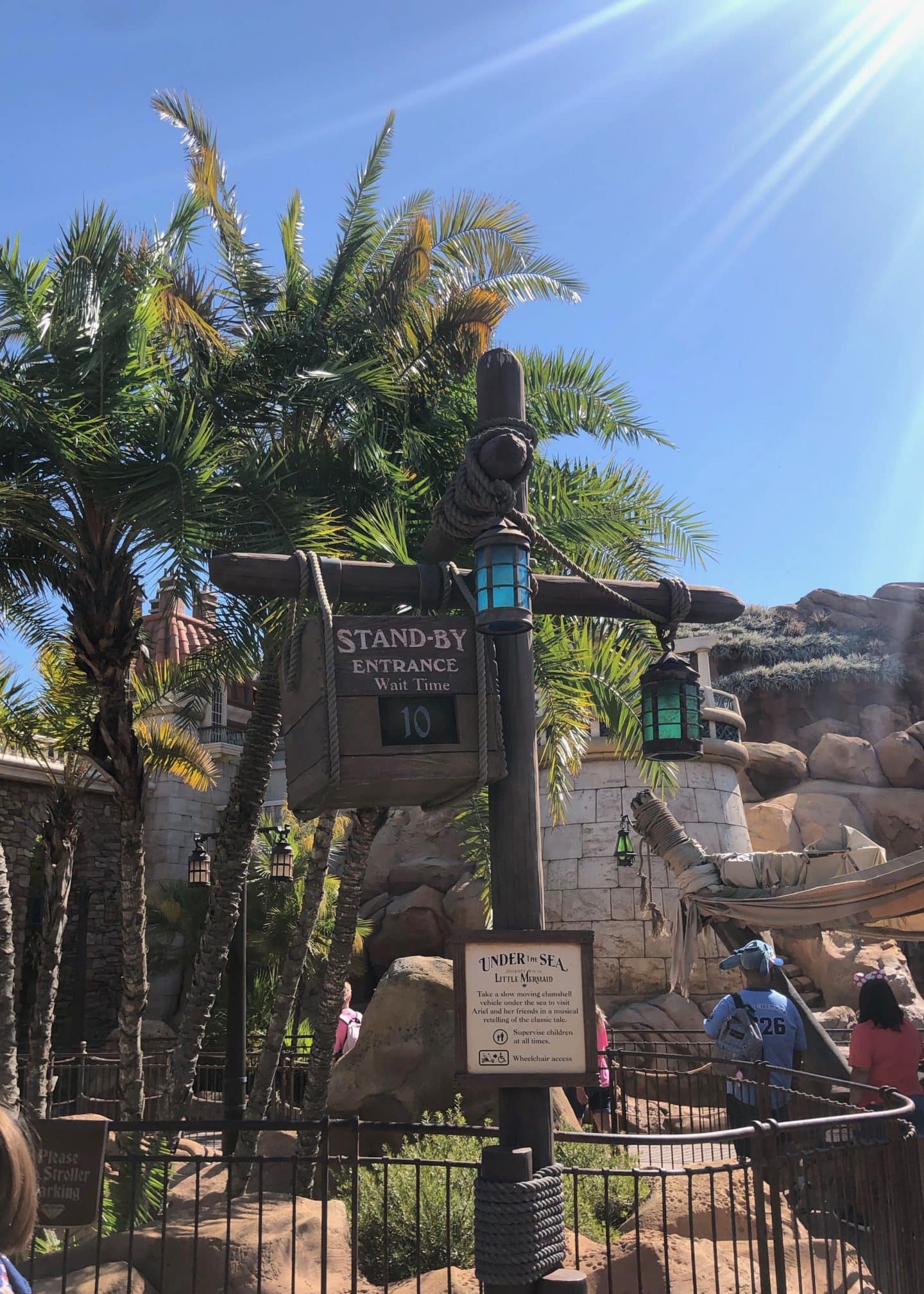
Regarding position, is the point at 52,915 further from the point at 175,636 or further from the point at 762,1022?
the point at 762,1022

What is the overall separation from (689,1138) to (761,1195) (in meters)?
0.40

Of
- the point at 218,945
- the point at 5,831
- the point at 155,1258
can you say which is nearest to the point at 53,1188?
the point at 155,1258

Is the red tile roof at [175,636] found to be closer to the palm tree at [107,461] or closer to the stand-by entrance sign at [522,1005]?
the palm tree at [107,461]

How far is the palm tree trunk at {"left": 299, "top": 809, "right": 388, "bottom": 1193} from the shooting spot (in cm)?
898

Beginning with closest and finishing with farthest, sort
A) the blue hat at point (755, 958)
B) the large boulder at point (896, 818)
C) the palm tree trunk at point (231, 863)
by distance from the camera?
the blue hat at point (755, 958)
the palm tree trunk at point (231, 863)
the large boulder at point (896, 818)

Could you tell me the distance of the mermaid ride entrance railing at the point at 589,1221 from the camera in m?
4.64

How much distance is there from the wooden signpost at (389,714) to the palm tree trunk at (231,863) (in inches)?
198

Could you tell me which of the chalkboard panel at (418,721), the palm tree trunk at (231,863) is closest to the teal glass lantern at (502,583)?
the chalkboard panel at (418,721)

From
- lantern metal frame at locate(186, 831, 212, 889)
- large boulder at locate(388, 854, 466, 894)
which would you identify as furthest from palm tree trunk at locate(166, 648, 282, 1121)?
large boulder at locate(388, 854, 466, 894)

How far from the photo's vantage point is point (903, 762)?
96.7 ft

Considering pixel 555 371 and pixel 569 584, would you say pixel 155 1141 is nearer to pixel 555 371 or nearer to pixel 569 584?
pixel 569 584

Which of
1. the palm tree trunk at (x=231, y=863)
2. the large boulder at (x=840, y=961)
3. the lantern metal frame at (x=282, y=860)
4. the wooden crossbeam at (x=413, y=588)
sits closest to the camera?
the wooden crossbeam at (x=413, y=588)

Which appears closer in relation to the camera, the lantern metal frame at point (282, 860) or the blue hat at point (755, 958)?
the blue hat at point (755, 958)

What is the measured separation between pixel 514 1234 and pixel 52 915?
35.8ft
